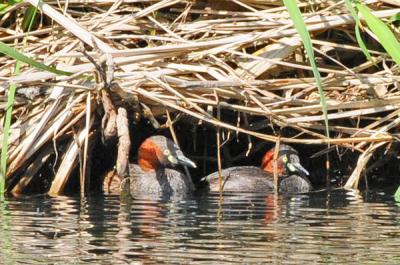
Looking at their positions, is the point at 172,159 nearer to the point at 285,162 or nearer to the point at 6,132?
the point at 285,162

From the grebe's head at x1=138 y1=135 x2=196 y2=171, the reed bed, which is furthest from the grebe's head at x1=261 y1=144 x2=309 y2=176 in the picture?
the grebe's head at x1=138 y1=135 x2=196 y2=171

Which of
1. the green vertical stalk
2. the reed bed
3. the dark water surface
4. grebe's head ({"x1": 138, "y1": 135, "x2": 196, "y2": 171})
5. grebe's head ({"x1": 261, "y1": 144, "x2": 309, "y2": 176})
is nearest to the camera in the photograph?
the dark water surface

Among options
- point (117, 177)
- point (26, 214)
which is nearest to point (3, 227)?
point (26, 214)

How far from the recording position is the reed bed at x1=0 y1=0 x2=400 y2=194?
8.88 m

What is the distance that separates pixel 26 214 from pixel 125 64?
4.75 ft

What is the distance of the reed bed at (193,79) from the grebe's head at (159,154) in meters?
0.48

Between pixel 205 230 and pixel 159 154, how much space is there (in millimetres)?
2697

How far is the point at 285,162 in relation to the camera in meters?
Answer: 10.1

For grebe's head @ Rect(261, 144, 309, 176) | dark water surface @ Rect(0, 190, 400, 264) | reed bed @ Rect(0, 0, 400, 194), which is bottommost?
dark water surface @ Rect(0, 190, 400, 264)

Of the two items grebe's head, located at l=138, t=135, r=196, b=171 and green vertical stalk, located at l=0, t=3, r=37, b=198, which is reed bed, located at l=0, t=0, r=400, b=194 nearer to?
green vertical stalk, located at l=0, t=3, r=37, b=198

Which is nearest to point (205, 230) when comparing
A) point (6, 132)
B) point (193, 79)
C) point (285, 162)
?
point (6, 132)

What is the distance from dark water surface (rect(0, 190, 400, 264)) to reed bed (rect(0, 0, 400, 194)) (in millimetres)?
488

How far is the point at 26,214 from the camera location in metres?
8.05

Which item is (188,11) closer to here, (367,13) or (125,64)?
(125,64)
